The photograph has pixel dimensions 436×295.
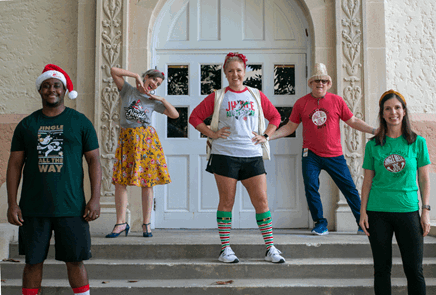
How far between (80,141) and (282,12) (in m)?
3.77

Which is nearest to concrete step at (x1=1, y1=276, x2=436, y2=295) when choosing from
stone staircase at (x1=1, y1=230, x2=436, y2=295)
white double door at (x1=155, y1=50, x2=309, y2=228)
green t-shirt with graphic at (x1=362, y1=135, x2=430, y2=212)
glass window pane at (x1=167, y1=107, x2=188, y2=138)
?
stone staircase at (x1=1, y1=230, x2=436, y2=295)

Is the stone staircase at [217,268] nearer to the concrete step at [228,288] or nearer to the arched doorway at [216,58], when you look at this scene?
the concrete step at [228,288]

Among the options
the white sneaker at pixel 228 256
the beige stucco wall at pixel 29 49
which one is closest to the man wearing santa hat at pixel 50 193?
the white sneaker at pixel 228 256

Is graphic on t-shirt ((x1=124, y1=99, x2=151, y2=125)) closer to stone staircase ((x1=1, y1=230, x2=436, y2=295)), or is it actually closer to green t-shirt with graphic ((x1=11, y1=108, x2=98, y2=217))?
stone staircase ((x1=1, y1=230, x2=436, y2=295))

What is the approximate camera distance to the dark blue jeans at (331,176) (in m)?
4.12

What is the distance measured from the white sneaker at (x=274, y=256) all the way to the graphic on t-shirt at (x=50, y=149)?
194 centimetres

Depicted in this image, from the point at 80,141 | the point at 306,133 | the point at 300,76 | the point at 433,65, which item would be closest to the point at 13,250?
the point at 80,141

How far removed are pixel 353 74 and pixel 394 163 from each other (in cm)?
269

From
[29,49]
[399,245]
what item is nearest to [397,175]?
[399,245]

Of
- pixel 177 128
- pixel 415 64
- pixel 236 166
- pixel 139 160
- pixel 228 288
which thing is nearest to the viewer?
pixel 228 288

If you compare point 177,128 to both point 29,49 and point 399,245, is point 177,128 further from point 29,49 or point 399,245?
point 399,245

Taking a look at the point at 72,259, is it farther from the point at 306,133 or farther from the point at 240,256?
the point at 306,133

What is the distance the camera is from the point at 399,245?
2.47m

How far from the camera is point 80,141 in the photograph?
8.37ft
